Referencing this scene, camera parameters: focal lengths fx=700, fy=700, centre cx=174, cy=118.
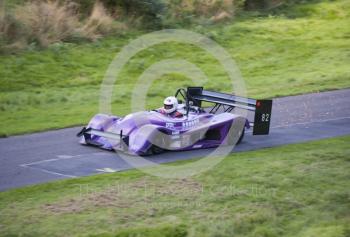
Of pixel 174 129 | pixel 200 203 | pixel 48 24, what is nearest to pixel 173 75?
pixel 48 24

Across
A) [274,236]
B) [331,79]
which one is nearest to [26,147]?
[274,236]

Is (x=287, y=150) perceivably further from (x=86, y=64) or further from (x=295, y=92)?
(x=86, y=64)

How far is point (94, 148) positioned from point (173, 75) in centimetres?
1197

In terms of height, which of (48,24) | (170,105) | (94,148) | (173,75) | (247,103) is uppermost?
(48,24)

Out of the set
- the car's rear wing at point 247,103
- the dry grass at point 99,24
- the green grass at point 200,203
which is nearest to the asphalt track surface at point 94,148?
the car's rear wing at point 247,103

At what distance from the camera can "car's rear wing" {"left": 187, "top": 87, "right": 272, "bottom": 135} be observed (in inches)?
Answer: 739

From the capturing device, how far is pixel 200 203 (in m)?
13.6

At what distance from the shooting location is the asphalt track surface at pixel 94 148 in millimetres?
16297

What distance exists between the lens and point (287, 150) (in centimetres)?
1827

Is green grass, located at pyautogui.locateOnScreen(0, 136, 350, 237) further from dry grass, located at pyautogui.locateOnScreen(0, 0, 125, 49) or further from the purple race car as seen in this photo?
dry grass, located at pyautogui.locateOnScreen(0, 0, 125, 49)

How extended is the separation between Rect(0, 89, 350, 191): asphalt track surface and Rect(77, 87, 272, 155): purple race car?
0.89ft

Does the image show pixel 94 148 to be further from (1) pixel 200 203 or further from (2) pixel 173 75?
(2) pixel 173 75

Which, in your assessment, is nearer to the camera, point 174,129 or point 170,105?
point 174,129

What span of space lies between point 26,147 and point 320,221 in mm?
9107
